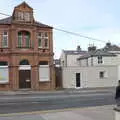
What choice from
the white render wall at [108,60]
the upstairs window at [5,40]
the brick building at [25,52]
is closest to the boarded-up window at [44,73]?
the brick building at [25,52]

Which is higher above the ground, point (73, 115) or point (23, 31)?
point (23, 31)

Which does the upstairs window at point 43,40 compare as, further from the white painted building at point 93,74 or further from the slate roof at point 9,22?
the white painted building at point 93,74

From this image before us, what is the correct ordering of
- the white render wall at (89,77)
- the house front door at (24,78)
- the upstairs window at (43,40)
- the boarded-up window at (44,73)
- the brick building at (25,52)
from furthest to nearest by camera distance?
the white render wall at (89,77), the upstairs window at (43,40), the boarded-up window at (44,73), the house front door at (24,78), the brick building at (25,52)

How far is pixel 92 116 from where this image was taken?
17.2 metres

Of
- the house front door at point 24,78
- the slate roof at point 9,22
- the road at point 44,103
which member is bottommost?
the road at point 44,103

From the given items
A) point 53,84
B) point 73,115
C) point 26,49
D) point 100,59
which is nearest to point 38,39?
point 26,49

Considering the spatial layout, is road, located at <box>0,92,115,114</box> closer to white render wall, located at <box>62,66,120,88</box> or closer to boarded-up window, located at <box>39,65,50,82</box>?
boarded-up window, located at <box>39,65,50,82</box>

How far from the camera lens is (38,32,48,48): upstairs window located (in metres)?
49.2

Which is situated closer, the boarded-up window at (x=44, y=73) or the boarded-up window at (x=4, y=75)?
the boarded-up window at (x=4, y=75)

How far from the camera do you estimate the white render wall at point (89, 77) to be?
51312 mm

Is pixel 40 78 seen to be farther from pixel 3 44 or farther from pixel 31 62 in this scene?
pixel 3 44

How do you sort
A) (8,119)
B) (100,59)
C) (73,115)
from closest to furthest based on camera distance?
1. (8,119)
2. (73,115)
3. (100,59)

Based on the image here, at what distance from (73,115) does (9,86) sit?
30069 millimetres

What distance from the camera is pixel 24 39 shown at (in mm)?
48188
